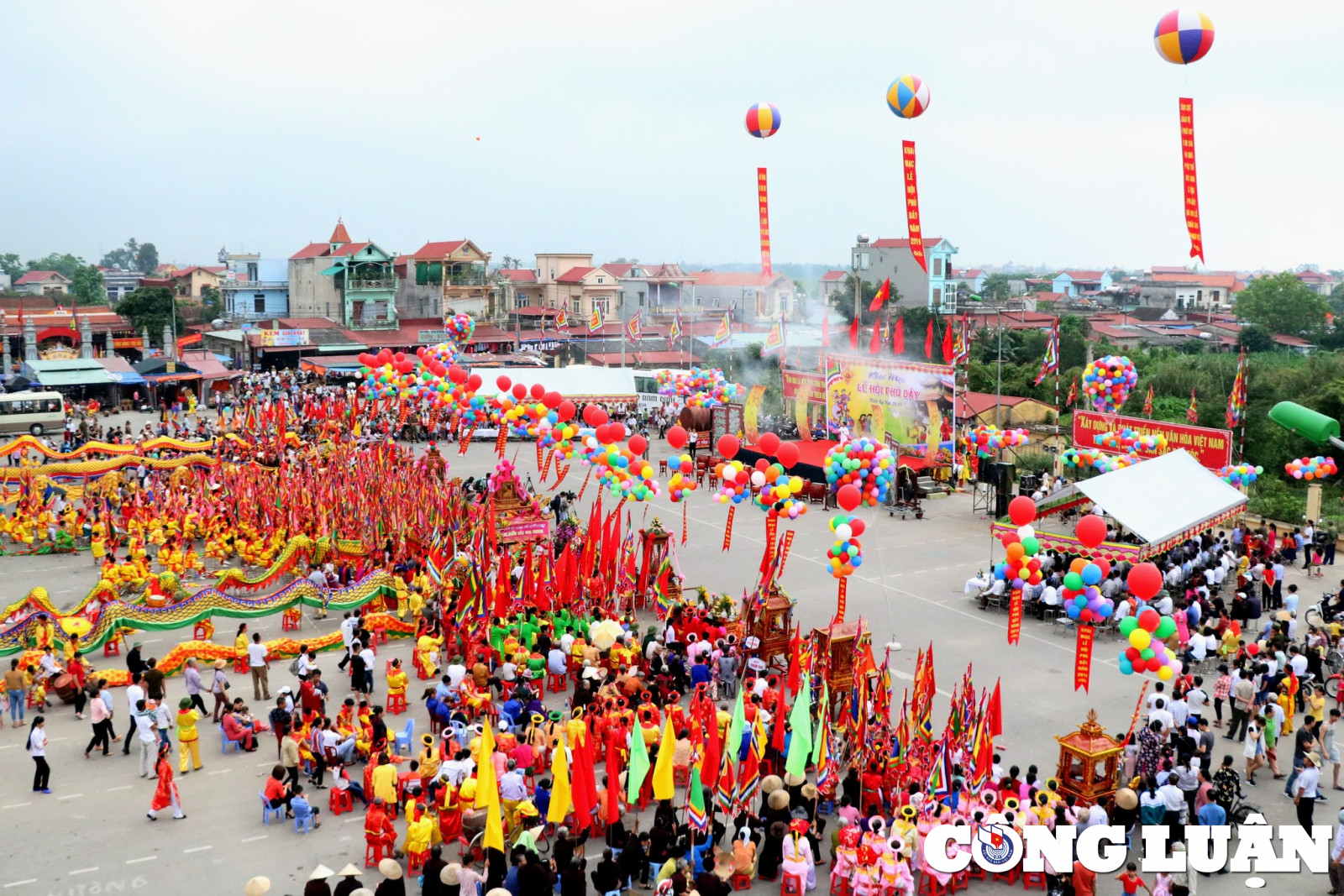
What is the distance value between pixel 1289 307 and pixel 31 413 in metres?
63.0

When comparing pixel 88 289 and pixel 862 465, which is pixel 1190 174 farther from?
pixel 88 289

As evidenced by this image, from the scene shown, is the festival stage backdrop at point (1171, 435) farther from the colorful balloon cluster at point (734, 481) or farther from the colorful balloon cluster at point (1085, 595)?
the colorful balloon cluster at point (1085, 595)

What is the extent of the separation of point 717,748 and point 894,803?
6.37ft

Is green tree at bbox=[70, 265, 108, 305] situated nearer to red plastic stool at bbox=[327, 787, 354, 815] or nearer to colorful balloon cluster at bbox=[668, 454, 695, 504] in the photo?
colorful balloon cluster at bbox=[668, 454, 695, 504]

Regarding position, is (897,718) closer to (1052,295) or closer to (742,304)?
(742,304)

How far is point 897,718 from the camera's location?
14.7 metres

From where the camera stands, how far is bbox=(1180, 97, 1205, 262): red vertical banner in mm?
21703

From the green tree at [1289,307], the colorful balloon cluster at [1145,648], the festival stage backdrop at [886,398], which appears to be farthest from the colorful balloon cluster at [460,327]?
the green tree at [1289,307]

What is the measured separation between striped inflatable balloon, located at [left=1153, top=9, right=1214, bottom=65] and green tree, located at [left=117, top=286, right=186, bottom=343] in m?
53.5

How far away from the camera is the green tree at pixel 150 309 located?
60.4 m

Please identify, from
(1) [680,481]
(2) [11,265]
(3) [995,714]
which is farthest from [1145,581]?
(2) [11,265]

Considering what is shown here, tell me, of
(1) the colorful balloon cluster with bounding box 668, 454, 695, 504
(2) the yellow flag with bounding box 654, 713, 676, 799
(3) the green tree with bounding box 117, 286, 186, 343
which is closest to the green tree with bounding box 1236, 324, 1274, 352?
(1) the colorful balloon cluster with bounding box 668, 454, 695, 504

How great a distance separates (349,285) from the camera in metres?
60.8

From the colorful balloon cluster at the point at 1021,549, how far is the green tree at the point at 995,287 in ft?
271
